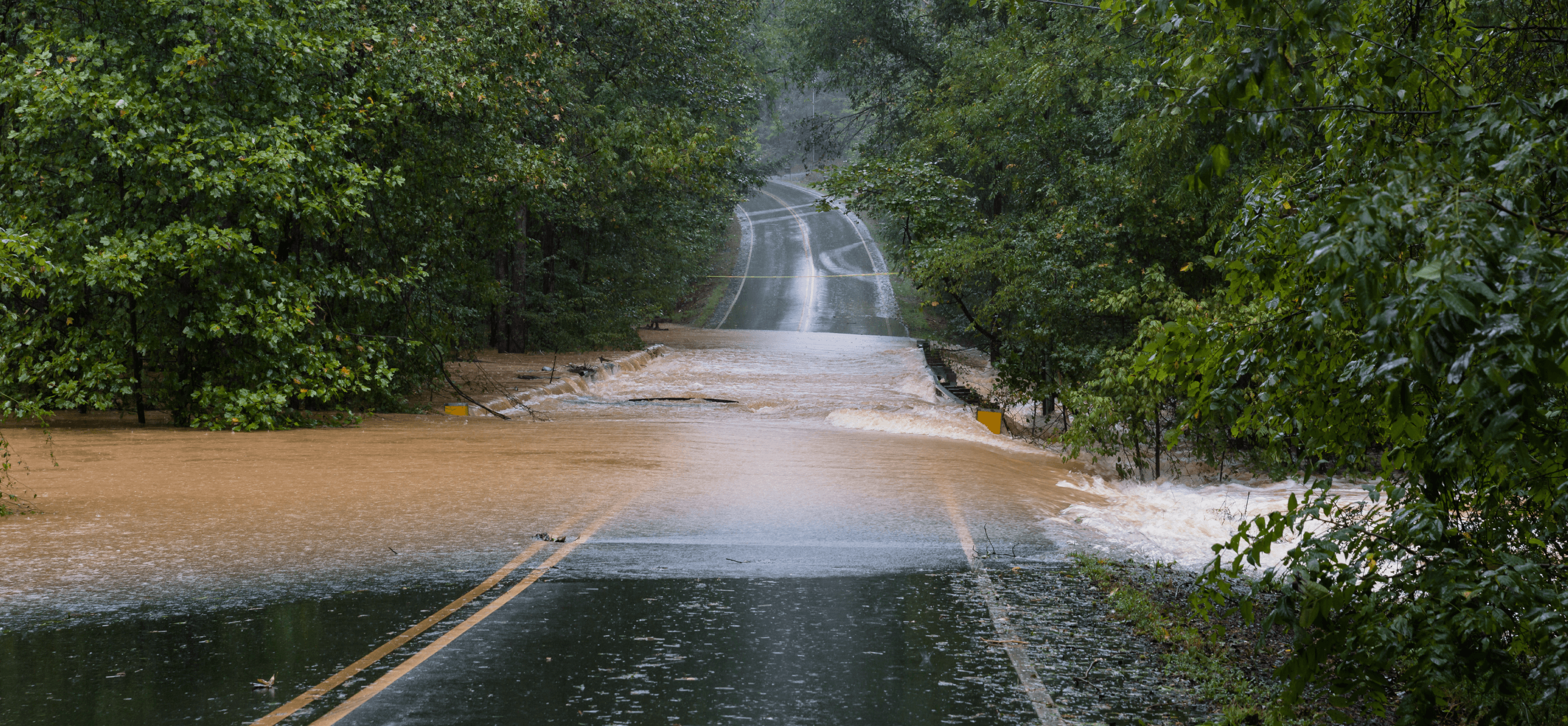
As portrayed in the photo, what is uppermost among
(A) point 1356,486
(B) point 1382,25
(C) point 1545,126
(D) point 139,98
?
(D) point 139,98

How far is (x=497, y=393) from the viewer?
82.7 feet

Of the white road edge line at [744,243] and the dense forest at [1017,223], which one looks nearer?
the dense forest at [1017,223]

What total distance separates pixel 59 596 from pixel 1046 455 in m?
14.8

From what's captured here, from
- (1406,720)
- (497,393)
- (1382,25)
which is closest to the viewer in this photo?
(1406,720)

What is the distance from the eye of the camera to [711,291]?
6606cm

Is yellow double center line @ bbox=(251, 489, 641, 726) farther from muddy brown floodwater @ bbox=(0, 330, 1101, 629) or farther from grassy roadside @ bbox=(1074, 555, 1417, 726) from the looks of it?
grassy roadside @ bbox=(1074, 555, 1417, 726)

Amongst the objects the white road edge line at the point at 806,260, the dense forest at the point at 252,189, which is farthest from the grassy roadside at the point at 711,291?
the dense forest at the point at 252,189

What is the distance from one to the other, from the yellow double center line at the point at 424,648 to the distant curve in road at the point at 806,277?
1246 inches

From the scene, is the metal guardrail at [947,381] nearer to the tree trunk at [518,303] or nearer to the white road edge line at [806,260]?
the tree trunk at [518,303]

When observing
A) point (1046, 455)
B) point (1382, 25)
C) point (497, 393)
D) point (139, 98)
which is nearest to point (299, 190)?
point (139, 98)

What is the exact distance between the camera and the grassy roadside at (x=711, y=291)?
59.5m

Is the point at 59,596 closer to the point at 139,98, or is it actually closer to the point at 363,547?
the point at 363,547

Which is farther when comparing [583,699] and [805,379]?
[805,379]

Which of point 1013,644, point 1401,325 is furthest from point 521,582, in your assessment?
point 1401,325
